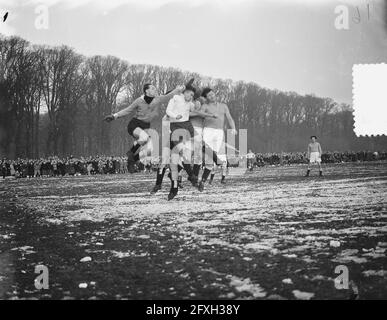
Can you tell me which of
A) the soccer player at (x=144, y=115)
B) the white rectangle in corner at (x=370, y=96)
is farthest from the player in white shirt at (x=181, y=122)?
the white rectangle in corner at (x=370, y=96)

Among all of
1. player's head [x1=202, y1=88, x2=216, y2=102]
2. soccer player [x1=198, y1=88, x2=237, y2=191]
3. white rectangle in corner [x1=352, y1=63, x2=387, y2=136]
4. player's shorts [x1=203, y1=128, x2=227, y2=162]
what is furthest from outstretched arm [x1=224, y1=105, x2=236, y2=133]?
white rectangle in corner [x1=352, y1=63, x2=387, y2=136]

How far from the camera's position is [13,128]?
278 inches

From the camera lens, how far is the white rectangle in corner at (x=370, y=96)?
6005 millimetres

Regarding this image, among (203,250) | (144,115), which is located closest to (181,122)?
(144,115)

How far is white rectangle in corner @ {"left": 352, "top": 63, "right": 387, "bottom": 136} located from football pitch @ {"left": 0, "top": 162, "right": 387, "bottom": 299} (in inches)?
50.8

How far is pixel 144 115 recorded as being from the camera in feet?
18.7

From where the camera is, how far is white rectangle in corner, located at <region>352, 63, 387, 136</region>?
6.01m

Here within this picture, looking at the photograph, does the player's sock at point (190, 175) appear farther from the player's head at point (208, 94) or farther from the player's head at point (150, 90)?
the player's head at point (150, 90)

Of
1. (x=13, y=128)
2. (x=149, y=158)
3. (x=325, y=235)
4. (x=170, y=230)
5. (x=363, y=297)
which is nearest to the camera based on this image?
(x=363, y=297)

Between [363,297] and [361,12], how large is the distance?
4381 millimetres

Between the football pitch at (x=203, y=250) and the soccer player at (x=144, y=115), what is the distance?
3.58ft

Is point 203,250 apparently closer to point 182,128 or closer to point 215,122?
point 182,128
